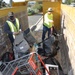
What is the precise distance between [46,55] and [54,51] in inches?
12.3

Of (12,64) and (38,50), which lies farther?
(38,50)

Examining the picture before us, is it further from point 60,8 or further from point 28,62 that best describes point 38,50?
point 60,8

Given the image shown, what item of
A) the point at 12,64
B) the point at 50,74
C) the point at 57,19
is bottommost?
the point at 57,19

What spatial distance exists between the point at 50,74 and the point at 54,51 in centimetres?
162

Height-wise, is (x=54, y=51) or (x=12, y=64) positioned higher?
(x=12, y=64)

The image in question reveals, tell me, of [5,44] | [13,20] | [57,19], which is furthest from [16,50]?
[57,19]

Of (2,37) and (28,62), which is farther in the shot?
(2,37)

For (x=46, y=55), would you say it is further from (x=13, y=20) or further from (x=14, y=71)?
(x=14, y=71)

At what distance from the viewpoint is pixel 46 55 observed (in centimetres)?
814

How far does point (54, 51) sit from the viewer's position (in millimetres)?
8211

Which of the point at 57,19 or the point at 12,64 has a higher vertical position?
the point at 12,64

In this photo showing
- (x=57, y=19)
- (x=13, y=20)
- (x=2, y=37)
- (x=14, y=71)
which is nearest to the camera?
(x=14, y=71)

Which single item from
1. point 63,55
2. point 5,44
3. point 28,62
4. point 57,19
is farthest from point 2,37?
point 57,19

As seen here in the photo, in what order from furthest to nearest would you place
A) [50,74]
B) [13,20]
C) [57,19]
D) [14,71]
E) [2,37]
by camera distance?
1. [57,19]
2. [2,37]
3. [13,20]
4. [50,74]
5. [14,71]
